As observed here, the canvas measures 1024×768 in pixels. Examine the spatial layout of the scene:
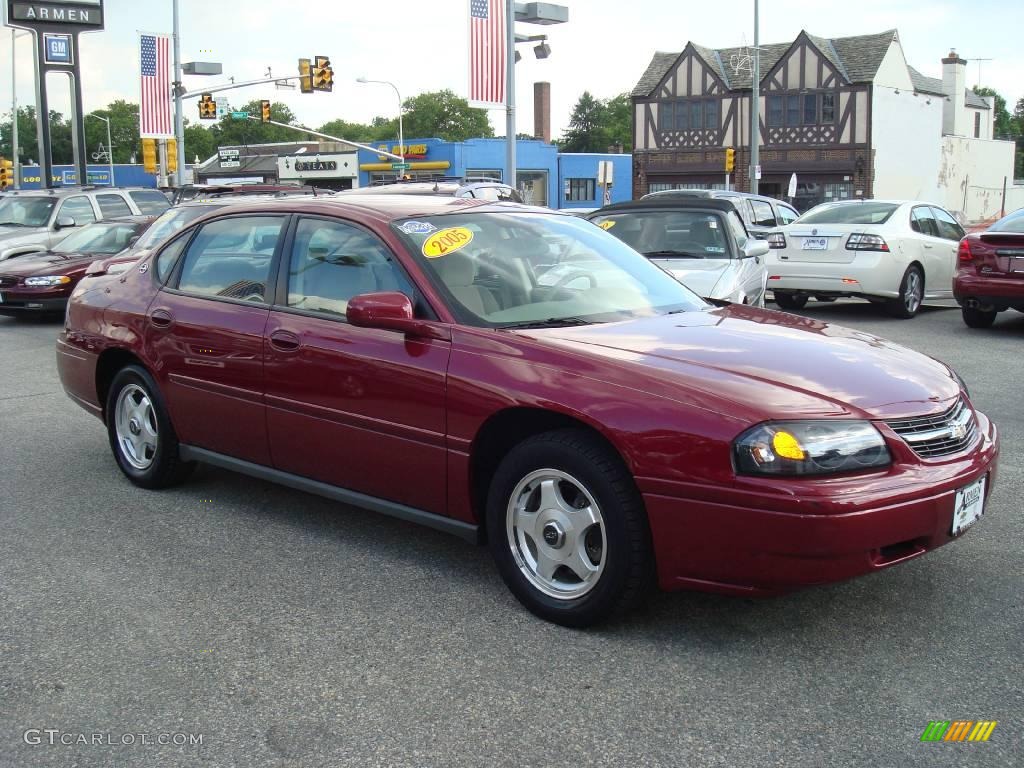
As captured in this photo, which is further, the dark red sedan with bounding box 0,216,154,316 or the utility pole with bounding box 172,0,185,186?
the utility pole with bounding box 172,0,185,186

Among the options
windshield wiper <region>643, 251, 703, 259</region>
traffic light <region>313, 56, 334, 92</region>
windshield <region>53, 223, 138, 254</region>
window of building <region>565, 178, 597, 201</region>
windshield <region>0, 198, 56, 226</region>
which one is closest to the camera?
windshield wiper <region>643, 251, 703, 259</region>

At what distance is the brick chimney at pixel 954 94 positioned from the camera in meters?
72.5

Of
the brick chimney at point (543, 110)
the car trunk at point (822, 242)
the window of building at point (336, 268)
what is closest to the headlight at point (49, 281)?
the car trunk at point (822, 242)

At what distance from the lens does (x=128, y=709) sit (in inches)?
134

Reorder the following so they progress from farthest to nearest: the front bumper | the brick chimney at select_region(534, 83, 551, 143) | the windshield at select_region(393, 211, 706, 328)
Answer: the brick chimney at select_region(534, 83, 551, 143) < the windshield at select_region(393, 211, 706, 328) < the front bumper

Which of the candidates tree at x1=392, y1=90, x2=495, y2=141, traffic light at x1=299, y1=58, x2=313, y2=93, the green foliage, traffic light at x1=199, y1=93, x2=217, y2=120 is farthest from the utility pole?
the green foliage

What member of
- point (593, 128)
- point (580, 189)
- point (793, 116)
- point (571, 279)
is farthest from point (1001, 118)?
point (571, 279)

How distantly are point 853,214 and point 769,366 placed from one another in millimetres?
11300

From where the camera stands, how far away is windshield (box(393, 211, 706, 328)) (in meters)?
4.52

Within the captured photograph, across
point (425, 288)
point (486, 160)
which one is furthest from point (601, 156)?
point (425, 288)

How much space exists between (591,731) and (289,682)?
1.01 metres

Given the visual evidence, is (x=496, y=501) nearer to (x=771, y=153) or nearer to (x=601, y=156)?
(x=771, y=153)

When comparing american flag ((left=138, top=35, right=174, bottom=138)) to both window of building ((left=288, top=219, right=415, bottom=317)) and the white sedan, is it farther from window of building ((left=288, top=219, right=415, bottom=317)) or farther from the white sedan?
window of building ((left=288, top=219, right=415, bottom=317))

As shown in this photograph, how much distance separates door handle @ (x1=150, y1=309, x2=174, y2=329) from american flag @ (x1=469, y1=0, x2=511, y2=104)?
15391 mm
